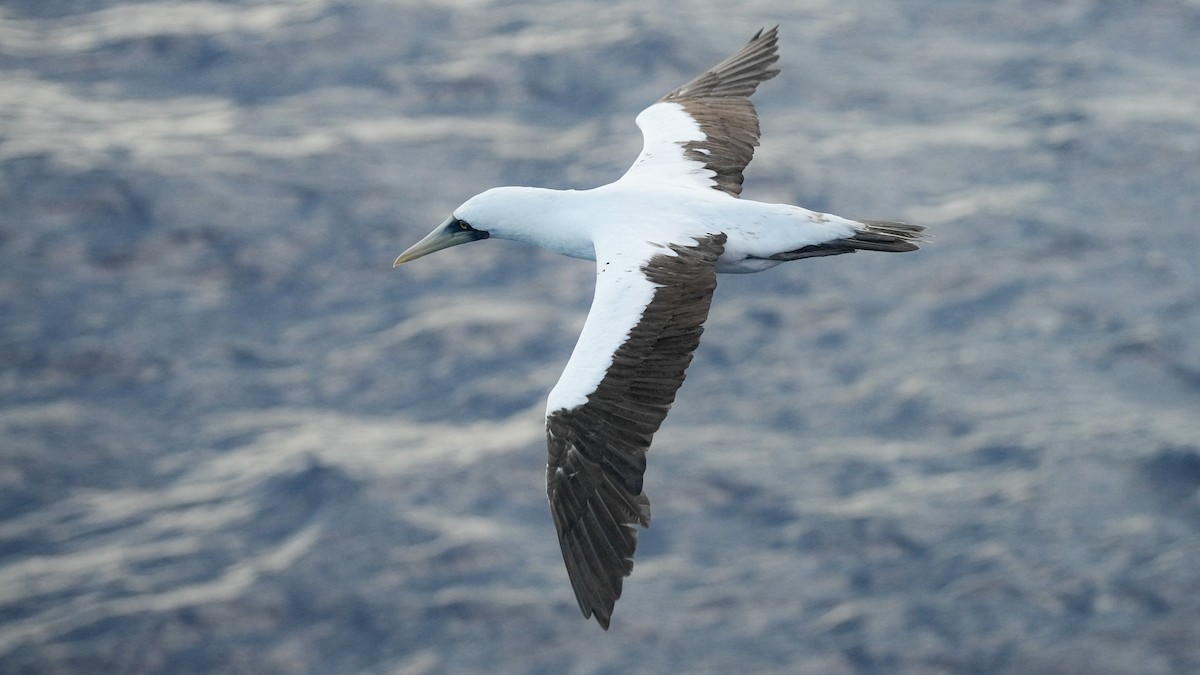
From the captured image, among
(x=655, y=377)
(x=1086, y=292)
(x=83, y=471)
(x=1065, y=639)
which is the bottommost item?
(x=1065, y=639)

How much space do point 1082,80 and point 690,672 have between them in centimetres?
996

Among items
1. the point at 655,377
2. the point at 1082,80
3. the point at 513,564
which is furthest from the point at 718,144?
the point at 1082,80

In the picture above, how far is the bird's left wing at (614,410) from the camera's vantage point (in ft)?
29.5

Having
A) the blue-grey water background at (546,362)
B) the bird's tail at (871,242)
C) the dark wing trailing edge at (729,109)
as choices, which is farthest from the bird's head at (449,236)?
the blue-grey water background at (546,362)

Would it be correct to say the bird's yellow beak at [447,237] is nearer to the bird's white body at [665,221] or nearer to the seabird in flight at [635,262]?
the seabird in flight at [635,262]

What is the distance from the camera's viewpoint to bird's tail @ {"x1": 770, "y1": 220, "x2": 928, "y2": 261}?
34.2ft

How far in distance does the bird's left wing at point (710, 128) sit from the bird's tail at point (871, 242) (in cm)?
110

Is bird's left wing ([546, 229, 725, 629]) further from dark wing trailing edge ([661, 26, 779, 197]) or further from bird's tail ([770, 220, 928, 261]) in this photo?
dark wing trailing edge ([661, 26, 779, 197])

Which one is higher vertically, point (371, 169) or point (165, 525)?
point (371, 169)

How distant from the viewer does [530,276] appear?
59.9 feet

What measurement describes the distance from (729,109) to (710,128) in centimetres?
54

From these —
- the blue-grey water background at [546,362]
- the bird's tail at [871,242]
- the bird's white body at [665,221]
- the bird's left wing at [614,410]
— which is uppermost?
Answer: the bird's white body at [665,221]

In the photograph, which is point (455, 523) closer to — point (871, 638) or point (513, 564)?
point (513, 564)

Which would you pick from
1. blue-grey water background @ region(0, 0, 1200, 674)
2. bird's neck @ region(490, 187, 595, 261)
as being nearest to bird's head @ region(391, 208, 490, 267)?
bird's neck @ region(490, 187, 595, 261)
